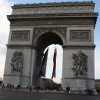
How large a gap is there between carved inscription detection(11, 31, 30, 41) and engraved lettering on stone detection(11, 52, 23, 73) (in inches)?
99.2

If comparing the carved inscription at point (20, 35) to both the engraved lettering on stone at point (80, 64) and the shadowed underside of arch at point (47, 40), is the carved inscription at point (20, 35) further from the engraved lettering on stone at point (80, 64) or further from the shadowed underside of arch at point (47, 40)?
the engraved lettering on stone at point (80, 64)

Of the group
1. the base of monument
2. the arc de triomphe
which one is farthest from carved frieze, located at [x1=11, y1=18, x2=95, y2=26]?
the base of monument

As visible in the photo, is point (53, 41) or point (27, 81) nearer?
point (27, 81)

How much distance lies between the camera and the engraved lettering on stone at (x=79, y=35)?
28.6 m

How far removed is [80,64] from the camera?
2695cm

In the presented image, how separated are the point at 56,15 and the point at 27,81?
34.1 ft

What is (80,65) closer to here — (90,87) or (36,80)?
(90,87)

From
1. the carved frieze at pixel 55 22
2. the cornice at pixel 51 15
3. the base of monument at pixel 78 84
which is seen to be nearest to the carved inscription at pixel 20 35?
the carved frieze at pixel 55 22

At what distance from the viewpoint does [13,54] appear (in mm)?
29766

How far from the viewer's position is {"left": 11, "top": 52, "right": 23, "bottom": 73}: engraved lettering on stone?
2870 centimetres

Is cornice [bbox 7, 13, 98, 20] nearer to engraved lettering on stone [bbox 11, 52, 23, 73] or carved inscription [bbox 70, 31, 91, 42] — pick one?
carved inscription [bbox 70, 31, 91, 42]

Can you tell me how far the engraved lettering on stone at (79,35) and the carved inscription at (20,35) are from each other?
6.60 m

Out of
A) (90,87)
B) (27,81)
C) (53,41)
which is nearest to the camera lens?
(90,87)

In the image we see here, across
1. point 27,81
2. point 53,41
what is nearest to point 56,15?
point 53,41
